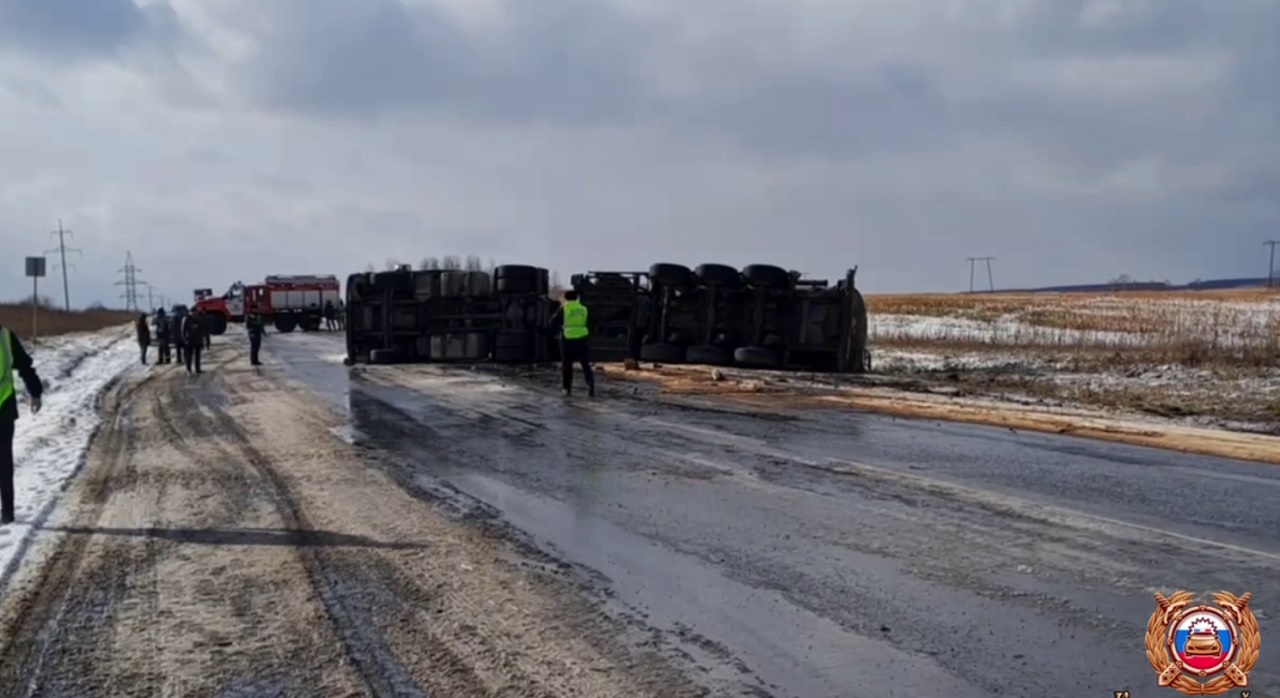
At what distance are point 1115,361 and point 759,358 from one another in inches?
295

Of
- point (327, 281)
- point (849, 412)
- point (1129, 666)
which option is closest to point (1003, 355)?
point (849, 412)

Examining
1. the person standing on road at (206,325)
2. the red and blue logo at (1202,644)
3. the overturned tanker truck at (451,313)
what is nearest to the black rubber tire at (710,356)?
the overturned tanker truck at (451,313)

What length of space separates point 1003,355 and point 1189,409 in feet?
40.1

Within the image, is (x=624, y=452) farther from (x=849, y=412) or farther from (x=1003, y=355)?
(x=1003, y=355)

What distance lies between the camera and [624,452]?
10836 mm

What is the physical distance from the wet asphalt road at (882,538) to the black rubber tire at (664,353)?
970 centimetres

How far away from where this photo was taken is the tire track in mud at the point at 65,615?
4.82m

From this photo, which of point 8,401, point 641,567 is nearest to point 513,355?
point 8,401

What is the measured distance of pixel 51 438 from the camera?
13828mm

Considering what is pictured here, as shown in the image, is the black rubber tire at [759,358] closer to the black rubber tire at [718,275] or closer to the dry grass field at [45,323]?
the black rubber tire at [718,275]

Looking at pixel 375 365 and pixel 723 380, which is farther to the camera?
pixel 375 365

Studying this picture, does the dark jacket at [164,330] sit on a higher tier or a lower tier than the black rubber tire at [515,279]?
lower

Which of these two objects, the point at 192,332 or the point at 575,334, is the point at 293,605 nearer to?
the point at 575,334

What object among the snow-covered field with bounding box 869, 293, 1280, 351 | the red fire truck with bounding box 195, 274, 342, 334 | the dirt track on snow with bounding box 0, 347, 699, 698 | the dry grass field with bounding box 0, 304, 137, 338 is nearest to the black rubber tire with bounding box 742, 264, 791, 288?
the snow-covered field with bounding box 869, 293, 1280, 351
